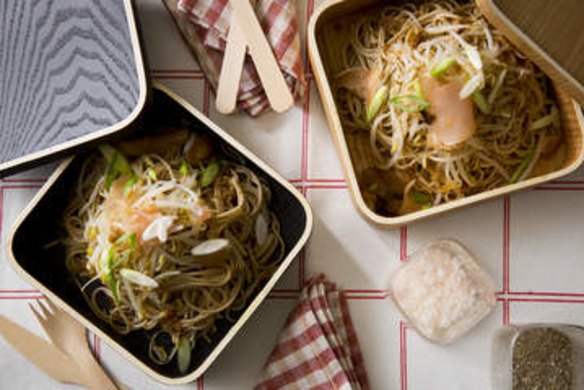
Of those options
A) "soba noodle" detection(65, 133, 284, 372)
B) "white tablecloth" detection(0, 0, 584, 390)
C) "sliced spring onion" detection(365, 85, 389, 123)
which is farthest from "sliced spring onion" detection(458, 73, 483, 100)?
"soba noodle" detection(65, 133, 284, 372)

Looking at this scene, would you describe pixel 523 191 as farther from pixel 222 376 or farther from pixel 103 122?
pixel 103 122

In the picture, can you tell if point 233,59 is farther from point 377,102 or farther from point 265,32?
point 377,102

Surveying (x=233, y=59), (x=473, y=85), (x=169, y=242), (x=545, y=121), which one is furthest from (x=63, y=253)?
(x=545, y=121)

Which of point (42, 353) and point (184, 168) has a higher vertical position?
point (184, 168)

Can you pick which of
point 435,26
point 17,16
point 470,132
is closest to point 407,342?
point 470,132

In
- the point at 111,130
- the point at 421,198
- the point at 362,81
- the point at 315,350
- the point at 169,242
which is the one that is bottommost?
the point at 315,350

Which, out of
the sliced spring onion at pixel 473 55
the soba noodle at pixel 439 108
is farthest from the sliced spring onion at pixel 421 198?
the sliced spring onion at pixel 473 55

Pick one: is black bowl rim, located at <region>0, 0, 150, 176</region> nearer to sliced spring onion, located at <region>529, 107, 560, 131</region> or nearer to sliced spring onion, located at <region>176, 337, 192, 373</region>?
sliced spring onion, located at <region>176, 337, 192, 373</region>
